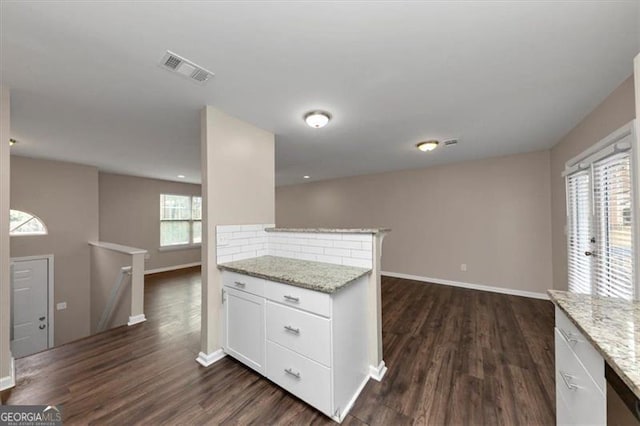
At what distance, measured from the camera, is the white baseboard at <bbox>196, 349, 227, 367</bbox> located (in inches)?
81.3

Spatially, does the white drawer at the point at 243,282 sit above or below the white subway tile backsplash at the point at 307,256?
below

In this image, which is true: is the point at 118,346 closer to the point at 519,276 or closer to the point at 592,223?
the point at 592,223

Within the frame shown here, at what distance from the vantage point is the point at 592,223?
240 centimetres

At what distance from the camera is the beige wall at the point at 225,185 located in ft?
7.05

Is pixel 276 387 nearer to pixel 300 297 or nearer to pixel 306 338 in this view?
pixel 306 338

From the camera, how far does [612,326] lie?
2.99ft

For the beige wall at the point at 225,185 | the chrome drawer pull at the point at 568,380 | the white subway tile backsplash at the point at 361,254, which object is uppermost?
the beige wall at the point at 225,185

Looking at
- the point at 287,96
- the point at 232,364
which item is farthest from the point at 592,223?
the point at 232,364

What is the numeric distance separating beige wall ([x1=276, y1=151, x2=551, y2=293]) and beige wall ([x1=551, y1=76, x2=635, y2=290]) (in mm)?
249

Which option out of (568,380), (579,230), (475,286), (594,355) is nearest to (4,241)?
(594,355)

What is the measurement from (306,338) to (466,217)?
161 inches

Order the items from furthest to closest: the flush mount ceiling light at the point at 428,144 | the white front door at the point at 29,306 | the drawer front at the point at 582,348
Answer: the white front door at the point at 29,306 < the flush mount ceiling light at the point at 428,144 < the drawer front at the point at 582,348

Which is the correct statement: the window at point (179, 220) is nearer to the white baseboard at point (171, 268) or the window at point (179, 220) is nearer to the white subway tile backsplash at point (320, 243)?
the white baseboard at point (171, 268)

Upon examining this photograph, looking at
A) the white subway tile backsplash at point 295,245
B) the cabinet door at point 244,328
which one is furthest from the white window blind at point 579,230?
the cabinet door at point 244,328
